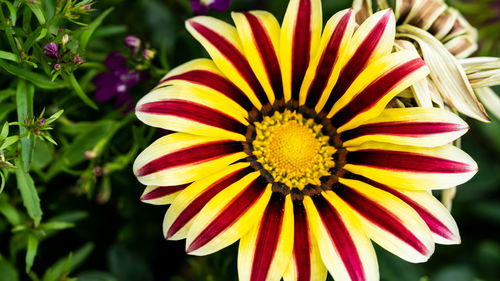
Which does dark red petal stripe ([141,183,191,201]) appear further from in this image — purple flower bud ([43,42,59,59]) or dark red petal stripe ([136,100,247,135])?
purple flower bud ([43,42,59,59])

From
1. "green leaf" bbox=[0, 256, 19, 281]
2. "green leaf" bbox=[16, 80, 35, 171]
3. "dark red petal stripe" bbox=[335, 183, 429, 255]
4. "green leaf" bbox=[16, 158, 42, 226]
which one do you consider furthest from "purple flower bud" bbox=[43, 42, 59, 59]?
"dark red petal stripe" bbox=[335, 183, 429, 255]

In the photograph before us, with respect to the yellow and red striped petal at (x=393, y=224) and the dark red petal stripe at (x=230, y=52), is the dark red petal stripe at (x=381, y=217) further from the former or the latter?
the dark red petal stripe at (x=230, y=52)

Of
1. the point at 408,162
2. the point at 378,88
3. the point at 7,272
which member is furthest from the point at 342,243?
the point at 7,272

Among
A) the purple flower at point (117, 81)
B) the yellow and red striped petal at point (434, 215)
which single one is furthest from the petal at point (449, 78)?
the purple flower at point (117, 81)

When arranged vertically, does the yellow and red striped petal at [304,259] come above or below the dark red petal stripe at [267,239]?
below

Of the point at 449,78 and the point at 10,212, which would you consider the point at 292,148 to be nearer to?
the point at 449,78

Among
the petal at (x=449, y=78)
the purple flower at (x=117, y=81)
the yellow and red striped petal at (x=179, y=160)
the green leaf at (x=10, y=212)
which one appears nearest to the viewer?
the yellow and red striped petal at (x=179, y=160)

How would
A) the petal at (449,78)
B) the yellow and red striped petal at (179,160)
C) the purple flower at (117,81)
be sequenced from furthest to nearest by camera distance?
the purple flower at (117,81) → the petal at (449,78) → the yellow and red striped petal at (179,160)
